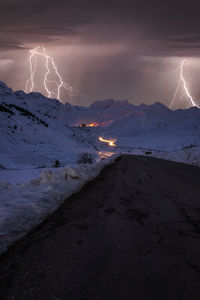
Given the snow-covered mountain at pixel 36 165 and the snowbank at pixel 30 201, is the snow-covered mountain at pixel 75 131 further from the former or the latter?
the snowbank at pixel 30 201

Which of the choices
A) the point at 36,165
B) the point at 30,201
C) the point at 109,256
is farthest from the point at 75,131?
the point at 109,256

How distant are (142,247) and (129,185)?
352cm

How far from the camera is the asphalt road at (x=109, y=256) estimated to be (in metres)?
1.82

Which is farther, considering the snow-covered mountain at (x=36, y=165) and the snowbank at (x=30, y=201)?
the snow-covered mountain at (x=36, y=165)

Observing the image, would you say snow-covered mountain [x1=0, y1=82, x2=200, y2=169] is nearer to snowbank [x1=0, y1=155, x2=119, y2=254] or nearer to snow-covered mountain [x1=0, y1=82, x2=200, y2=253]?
snow-covered mountain [x1=0, y1=82, x2=200, y2=253]

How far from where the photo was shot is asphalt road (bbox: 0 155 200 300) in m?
1.82

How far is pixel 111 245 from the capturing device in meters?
2.58

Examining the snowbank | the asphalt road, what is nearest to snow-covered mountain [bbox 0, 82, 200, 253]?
the snowbank

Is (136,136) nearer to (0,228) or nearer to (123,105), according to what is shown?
(123,105)

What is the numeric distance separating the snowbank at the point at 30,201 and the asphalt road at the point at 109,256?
0.60 ft

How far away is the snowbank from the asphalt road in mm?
183

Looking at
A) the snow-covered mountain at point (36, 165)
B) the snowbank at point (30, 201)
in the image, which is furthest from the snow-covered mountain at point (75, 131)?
the snowbank at point (30, 201)

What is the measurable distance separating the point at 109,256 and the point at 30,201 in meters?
2.19

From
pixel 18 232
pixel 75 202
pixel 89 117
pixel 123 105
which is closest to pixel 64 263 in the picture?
pixel 18 232
